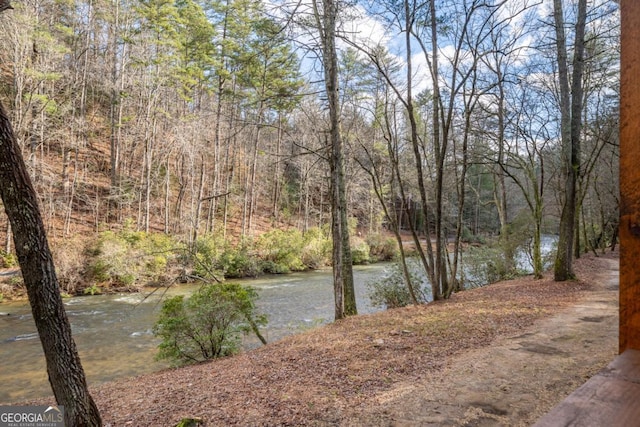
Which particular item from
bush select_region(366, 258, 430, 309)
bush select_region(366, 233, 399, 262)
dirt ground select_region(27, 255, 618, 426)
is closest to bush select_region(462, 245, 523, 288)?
bush select_region(366, 258, 430, 309)

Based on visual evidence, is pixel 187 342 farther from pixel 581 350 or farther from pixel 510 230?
pixel 510 230

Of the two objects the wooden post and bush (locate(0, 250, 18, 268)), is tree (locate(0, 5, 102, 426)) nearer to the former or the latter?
the wooden post

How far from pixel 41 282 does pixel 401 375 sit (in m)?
3.35

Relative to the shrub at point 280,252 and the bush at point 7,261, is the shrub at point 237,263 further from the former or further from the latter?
the bush at point 7,261

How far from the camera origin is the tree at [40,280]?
2.43m

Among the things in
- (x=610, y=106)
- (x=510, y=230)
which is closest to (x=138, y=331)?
(x=510, y=230)

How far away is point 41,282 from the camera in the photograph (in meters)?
2.55

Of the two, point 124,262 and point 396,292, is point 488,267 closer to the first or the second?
point 396,292

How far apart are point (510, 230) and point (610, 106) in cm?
529

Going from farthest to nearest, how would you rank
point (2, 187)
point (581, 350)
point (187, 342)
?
point (187, 342) → point (581, 350) → point (2, 187)

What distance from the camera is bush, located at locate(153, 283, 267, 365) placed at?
5359 mm

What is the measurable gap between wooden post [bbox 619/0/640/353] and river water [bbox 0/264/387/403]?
490 centimetres

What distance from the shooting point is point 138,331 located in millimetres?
8203

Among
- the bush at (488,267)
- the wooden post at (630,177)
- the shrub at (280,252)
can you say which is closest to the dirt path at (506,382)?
the wooden post at (630,177)
